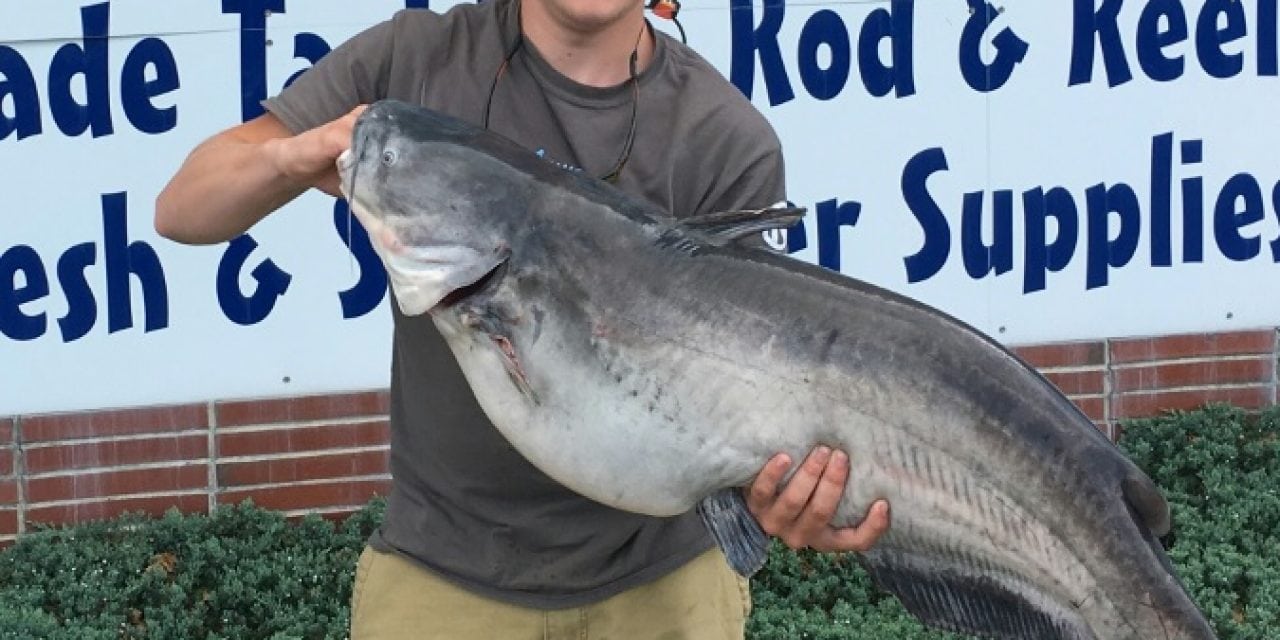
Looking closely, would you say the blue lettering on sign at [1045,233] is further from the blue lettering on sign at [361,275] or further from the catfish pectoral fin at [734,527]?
the catfish pectoral fin at [734,527]

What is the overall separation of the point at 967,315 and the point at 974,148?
21.9 inches

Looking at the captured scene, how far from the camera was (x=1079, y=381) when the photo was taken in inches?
246

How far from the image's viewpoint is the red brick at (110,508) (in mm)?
5523

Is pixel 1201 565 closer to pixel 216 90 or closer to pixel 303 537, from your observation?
pixel 303 537

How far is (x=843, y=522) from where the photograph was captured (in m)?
2.91

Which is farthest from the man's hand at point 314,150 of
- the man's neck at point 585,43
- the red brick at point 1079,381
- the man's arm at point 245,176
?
the red brick at point 1079,381

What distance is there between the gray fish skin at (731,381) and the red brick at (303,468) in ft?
9.49

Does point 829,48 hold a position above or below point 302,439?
above

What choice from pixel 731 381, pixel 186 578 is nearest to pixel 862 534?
pixel 731 381

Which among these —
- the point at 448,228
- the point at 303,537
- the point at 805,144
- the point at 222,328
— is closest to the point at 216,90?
the point at 222,328

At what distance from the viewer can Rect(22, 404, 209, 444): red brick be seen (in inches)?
216

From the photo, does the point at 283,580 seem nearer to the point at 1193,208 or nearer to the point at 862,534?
the point at 862,534

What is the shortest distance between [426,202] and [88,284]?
2993 millimetres

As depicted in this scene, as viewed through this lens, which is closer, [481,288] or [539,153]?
[481,288]
